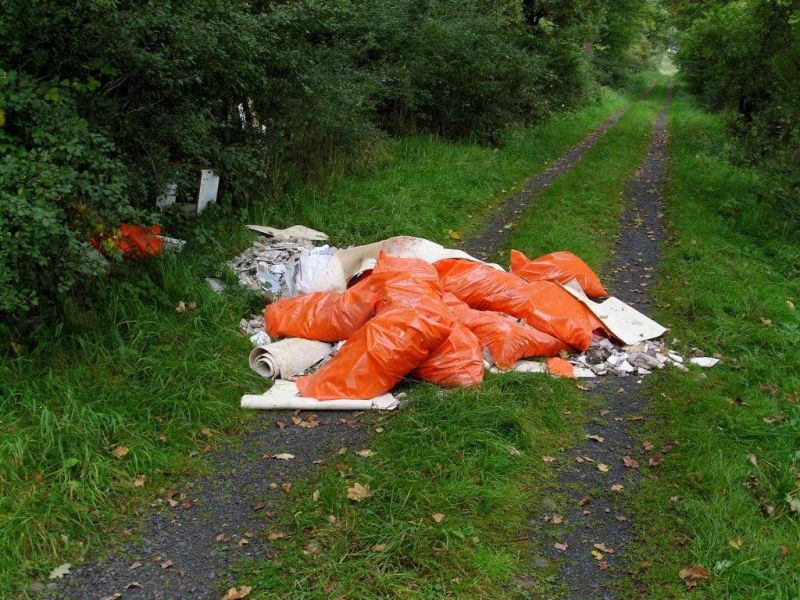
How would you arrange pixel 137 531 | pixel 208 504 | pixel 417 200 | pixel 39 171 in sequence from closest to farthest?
pixel 137 531, pixel 208 504, pixel 39 171, pixel 417 200

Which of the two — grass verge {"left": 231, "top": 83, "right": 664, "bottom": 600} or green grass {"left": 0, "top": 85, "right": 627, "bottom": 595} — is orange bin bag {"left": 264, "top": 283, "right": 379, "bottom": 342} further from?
grass verge {"left": 231, "top": 83, "right": 664, "bottom": 600}

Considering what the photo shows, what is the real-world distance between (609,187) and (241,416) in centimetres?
897

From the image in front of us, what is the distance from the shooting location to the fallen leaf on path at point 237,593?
120 inches

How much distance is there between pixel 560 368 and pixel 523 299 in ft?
2.57

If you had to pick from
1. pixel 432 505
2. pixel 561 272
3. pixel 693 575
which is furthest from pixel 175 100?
pixel 693 575

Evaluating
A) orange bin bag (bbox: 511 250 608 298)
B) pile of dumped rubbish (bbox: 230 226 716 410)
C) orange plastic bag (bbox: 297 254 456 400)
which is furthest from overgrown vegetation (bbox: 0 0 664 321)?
orange bin bag (bbox: 511 250 608 298)

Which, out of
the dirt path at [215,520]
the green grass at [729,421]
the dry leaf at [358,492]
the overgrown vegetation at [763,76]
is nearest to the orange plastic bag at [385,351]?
the dirt path at [215,520]

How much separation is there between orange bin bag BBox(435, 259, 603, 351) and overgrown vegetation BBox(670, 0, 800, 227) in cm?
456

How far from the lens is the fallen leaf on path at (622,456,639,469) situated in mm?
4109

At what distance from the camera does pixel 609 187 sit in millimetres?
11766

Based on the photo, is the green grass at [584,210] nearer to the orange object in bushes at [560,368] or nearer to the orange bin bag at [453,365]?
the orange object in bushes at [560,368]

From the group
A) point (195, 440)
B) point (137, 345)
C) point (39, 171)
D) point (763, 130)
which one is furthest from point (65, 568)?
point (763, 130)

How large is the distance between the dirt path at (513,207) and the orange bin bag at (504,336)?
8.56 ft

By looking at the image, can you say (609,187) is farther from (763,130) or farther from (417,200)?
(417,200)
